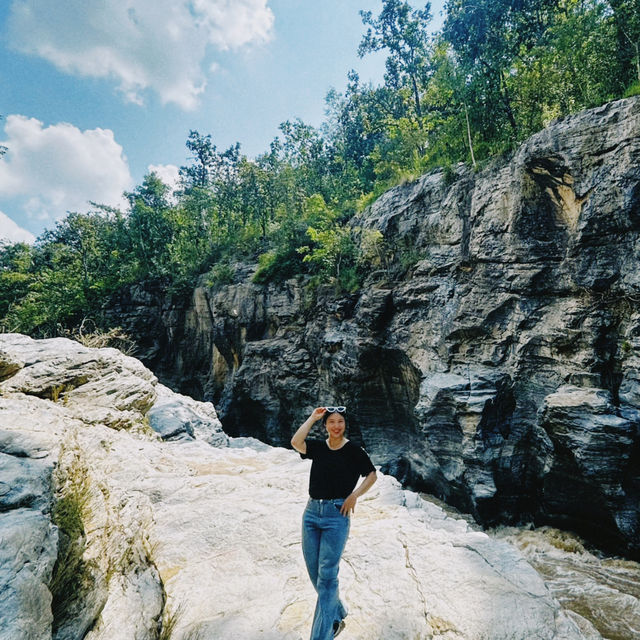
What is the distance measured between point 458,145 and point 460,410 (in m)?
10.2

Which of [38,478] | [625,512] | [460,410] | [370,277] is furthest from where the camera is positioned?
[370,277]

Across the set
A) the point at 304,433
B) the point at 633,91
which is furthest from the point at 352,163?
the point at 304,433

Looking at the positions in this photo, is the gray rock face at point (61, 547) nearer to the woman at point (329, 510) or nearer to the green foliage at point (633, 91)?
the woman at point (329, 510)

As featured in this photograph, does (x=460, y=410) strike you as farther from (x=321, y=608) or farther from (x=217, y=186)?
(x=217, y=186)

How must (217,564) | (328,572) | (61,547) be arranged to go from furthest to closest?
(217,564) < (328,572) < (61,547)

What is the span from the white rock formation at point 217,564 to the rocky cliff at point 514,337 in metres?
5.84

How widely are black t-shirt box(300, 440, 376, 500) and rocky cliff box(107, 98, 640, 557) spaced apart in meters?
8.08

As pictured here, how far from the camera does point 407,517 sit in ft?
15.6

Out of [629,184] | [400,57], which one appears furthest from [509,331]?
[400,57]

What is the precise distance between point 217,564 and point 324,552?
5.24 feet

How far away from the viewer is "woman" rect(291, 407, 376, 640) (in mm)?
2416

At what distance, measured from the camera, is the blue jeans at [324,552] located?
2.38 metres

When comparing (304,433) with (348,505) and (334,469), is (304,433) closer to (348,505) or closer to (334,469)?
(334,469)

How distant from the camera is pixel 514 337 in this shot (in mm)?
10414
